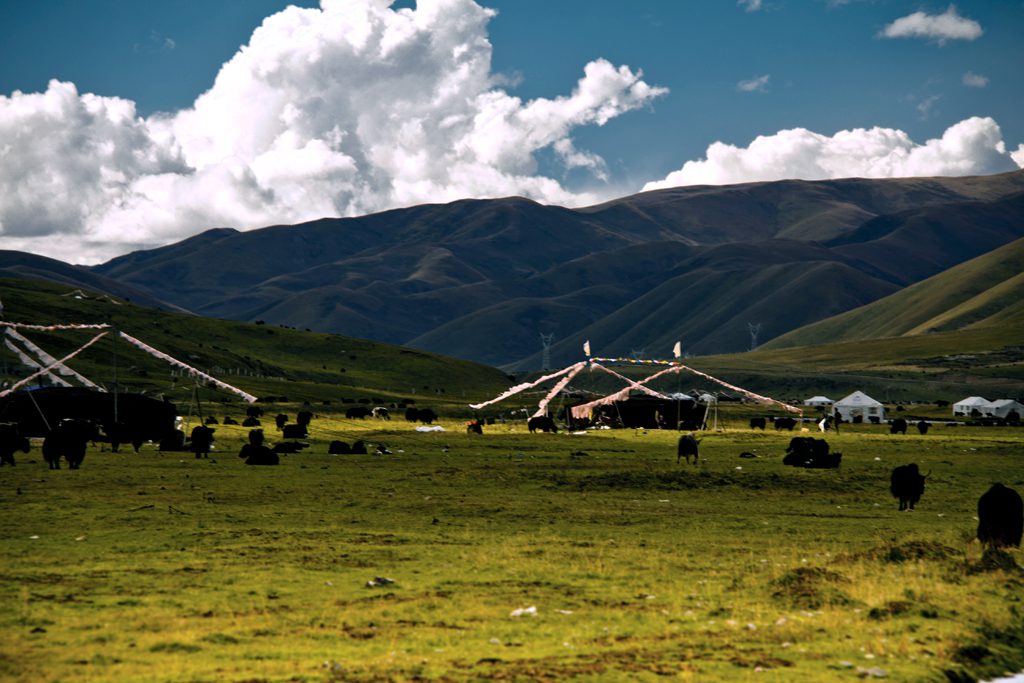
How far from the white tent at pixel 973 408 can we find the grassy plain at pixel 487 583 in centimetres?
10632

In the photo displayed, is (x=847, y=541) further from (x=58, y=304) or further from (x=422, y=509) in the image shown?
(x=58, y=304)

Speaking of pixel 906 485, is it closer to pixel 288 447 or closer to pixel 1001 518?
pixel 1001 518

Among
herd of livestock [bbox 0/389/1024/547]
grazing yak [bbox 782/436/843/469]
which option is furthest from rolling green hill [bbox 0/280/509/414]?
grazing yak [bbox 782/436/843/469]

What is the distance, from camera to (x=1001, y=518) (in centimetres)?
2323

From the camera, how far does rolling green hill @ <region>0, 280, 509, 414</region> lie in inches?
4717

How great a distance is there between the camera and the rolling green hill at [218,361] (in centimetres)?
11981

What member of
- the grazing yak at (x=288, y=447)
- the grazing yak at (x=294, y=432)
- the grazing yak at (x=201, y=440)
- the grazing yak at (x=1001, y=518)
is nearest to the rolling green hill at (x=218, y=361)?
the grazing yak at (x=294, y=432)

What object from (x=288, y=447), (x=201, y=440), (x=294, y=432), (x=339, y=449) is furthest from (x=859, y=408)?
(x=201, y=440)

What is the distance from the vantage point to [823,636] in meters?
16.4

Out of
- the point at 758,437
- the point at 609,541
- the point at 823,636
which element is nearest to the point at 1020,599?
the point at 823,636

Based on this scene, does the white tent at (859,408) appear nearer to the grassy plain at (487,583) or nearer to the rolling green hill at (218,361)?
the rolling green hill at (218,361)

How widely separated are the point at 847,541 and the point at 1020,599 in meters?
7.80

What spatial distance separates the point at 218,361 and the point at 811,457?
116298mm

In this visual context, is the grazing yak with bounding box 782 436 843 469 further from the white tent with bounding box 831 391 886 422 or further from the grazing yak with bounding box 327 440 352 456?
the white tent with bounding box 831 391 886 422
